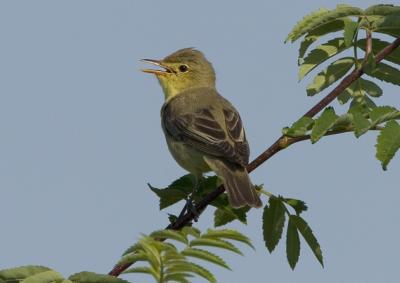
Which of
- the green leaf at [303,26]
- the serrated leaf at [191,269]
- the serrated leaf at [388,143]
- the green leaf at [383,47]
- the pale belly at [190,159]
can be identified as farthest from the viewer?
the pale belly at [190,159]

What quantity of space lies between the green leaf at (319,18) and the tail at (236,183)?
920mm

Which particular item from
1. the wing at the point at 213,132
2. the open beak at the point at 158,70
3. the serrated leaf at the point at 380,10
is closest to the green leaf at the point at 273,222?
the serrated leaf at the point at 380,10

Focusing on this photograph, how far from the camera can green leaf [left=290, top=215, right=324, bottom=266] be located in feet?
12.2

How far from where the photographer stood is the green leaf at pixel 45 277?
2762 millimetres

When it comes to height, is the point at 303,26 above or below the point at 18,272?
above

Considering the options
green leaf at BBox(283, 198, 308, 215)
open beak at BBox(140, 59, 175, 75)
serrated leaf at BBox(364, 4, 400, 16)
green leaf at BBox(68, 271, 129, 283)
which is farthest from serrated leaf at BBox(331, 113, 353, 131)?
open beak at BBox(140, 59, 175, 75)

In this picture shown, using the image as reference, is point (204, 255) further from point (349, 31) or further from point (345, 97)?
point (345, 97)

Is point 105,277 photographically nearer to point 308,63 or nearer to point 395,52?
point 308,63

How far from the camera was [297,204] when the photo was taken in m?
3.92

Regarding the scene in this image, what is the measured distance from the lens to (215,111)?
671cm

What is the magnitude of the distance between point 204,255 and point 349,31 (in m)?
1.86

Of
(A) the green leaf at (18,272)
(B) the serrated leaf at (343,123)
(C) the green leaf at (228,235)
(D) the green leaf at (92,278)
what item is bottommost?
(D) the green leaf at (92,278)

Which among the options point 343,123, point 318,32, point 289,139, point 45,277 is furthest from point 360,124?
point 45,277

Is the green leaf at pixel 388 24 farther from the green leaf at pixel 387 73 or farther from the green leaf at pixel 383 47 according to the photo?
the green leaf at pixel 387 73
